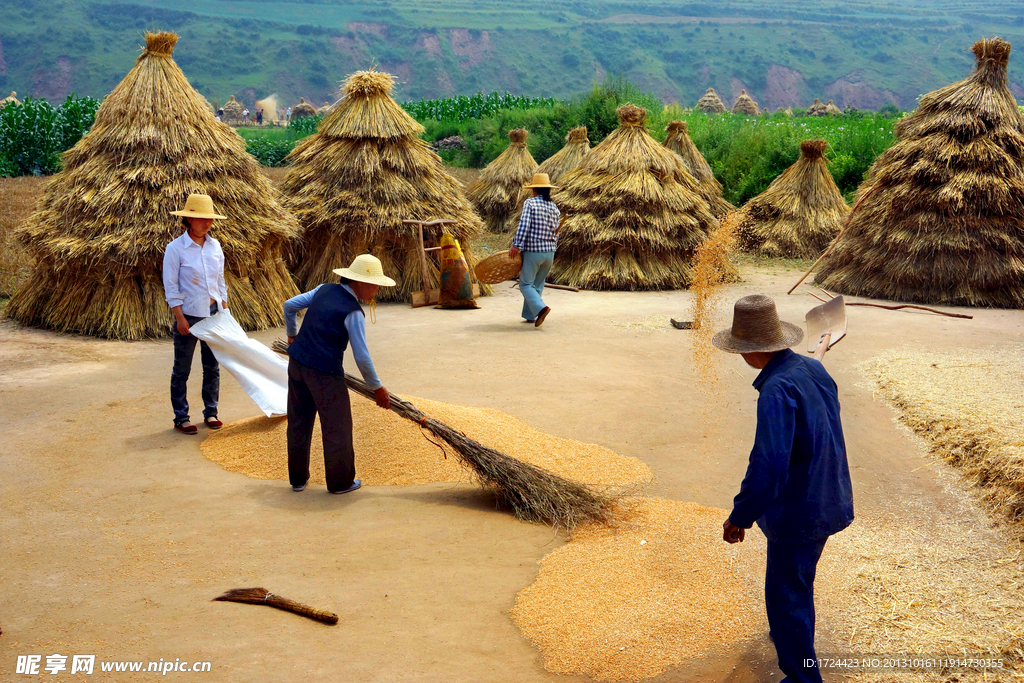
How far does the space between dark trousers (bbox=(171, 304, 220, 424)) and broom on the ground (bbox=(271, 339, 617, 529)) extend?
66.7 inches

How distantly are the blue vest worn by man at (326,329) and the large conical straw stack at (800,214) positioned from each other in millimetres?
11558

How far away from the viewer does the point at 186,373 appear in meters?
5.77

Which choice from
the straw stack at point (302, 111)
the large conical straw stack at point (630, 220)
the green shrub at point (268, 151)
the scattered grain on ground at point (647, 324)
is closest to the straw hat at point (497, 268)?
the scattered grain on ground at point (647, 324)

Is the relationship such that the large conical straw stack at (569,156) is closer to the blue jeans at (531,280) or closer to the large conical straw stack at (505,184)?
the large conical straw stack at (505,184)

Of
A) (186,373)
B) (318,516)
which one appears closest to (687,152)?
(186,373)


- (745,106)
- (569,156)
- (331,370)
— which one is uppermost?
(745,106)

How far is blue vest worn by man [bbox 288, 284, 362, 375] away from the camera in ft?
14.5

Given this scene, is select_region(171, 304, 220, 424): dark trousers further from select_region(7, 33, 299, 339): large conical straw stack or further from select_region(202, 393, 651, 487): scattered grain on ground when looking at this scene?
select_region(7, 33, 299, 339): large conical straw stack

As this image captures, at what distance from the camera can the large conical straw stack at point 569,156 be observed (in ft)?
54.8

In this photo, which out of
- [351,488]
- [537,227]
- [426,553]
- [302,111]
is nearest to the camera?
[426,553]

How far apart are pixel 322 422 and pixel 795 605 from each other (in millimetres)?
2727

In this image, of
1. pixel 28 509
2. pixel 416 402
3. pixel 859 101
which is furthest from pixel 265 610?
pixel 859 101

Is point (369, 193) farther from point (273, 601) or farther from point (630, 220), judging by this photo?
point (273, 601)

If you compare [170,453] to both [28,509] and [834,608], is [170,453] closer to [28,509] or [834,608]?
[28,509]
